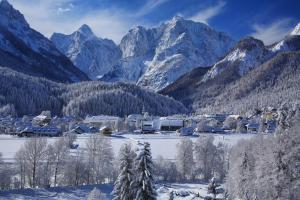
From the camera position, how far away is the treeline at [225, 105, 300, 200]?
63281 mm

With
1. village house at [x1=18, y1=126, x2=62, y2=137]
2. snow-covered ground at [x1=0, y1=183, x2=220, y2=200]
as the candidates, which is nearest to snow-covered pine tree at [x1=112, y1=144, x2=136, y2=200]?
snow-covered ground at [x1=0, y1=183, x2=220, y2=200]

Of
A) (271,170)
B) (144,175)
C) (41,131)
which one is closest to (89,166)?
(271,170)

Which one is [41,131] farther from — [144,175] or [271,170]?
[144,175]

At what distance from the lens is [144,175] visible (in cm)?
3672

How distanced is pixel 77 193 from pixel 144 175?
42.9 meters

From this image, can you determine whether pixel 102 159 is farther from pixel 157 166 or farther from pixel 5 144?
pixel 5 144

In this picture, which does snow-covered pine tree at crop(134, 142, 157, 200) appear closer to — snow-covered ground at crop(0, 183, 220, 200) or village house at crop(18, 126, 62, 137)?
snow-covered ground at crop(0, 183, 220, 200)

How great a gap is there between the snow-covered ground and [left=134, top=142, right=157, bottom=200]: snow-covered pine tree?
3948cm

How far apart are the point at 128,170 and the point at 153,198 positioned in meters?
2.99

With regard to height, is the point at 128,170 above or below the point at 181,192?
above

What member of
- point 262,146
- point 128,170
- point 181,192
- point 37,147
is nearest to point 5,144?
point 37,147

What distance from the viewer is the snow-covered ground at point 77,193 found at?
238ft

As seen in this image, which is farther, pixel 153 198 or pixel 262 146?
pixel 262 146

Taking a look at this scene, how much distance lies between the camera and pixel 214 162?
320ft
